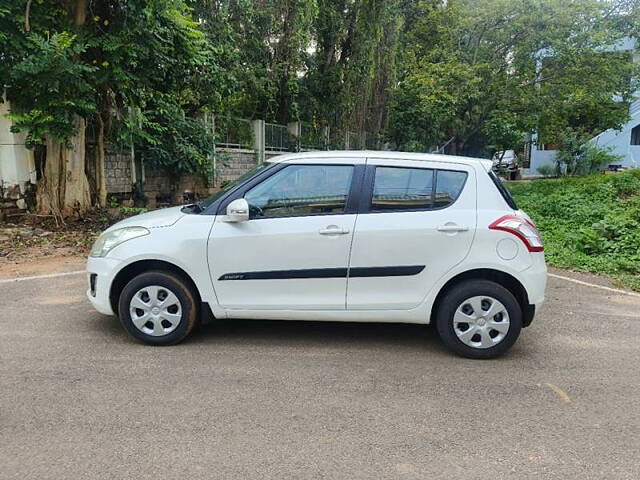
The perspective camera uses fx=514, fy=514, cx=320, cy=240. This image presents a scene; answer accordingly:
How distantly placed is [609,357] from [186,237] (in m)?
3.71

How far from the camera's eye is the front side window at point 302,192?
4273mm

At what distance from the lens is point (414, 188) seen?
429 cm

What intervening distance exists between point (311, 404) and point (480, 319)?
1606 mm

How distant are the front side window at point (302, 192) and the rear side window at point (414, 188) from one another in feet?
0.91

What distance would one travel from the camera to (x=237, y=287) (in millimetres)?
4293

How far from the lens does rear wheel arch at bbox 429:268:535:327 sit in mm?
4215

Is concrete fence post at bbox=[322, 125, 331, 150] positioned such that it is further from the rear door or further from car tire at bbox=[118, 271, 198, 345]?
car tire at bbox=[118, 271, 198, 345]

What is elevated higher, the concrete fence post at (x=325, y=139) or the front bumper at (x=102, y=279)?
the concrete fence post at (x=325, y=139)

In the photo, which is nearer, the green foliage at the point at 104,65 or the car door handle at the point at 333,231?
the car door handle at the point at 333,231

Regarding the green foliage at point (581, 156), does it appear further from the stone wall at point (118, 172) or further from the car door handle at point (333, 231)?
the car door handle at point (333, 231)

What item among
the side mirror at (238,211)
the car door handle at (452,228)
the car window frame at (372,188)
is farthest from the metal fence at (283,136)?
the car door handle at (452,228)

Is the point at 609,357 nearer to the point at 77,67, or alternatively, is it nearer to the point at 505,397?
the point at 505,397

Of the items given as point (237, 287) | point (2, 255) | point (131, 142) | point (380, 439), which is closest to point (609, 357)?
point (380, 439)

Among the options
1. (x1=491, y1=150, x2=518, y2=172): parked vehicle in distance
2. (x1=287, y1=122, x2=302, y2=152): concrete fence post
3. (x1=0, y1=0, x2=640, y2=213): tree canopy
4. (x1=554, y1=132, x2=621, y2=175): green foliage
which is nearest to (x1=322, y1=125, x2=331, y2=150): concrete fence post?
(x1=0, y1=0, x2=640, y2=213): tree canopy
